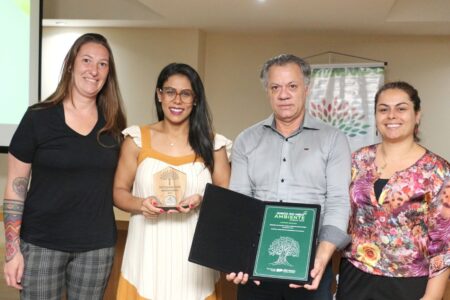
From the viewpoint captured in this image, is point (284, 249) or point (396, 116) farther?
point (396, 116)

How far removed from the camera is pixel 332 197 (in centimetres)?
186

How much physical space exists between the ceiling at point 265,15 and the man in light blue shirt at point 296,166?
10.2 ft

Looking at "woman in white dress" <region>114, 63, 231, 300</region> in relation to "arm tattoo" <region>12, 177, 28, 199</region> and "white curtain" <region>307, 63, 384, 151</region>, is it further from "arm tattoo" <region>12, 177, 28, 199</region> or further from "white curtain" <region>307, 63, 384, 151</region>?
"white curtain" <region>307, 63, 384, 151</region>

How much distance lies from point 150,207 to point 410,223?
911 millimetres

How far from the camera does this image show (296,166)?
74.9 inches

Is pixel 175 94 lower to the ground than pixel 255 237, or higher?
higher

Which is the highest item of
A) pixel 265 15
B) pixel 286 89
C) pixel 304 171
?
pixel 265 15

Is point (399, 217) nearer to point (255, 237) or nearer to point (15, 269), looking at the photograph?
point (255, 237)

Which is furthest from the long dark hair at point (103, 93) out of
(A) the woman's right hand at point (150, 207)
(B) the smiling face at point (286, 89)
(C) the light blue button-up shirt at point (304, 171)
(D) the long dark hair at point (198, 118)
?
(B) the smiling face at point (286, 89)

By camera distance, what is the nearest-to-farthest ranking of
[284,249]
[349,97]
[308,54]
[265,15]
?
[284,249]
[265,15]
[349,97]
[308,54]

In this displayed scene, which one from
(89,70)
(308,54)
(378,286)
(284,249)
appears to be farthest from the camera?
Answer: (308,54)

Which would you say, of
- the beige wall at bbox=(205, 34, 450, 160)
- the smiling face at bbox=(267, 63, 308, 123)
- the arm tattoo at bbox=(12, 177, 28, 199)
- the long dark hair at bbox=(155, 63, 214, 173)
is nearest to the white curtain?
the beige wall at bbox=(205, 34, 450, 160)

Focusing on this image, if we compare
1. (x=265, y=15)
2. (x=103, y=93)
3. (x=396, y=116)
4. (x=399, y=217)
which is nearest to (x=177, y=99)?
(x=103, y=93)

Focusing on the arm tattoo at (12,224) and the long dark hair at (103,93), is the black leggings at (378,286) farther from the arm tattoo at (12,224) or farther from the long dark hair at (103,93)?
the arm tattoo at (12,224)
